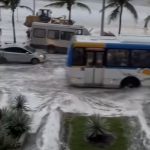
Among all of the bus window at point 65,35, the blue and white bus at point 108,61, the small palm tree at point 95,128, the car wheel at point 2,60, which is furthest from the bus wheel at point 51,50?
the small palm tree at point 95,128

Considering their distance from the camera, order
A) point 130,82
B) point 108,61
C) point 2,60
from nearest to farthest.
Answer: point 108,61 < point 130,82 < point 2,60

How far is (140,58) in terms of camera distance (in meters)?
26.7

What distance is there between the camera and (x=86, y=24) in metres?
61.8

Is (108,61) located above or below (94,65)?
above

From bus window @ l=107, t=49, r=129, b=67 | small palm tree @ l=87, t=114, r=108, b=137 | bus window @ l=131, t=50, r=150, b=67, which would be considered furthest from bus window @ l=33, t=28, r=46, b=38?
small palm tree @ l=87, t=114, r=108, b=137

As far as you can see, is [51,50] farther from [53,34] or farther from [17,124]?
[17,124]

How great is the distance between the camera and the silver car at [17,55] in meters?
34.8

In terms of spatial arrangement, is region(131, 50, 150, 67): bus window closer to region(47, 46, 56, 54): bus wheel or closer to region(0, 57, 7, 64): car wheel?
region(0, 57, 7, 64): car wheel

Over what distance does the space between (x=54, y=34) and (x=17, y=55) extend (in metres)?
6.62

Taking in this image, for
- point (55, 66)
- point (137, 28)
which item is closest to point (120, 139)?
point (55, 66)

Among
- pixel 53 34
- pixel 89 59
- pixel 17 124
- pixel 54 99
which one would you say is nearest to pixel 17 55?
pixel 53 34

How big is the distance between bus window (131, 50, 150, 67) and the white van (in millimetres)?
14229

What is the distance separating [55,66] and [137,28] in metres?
26.8

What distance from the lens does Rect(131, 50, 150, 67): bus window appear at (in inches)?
1048
